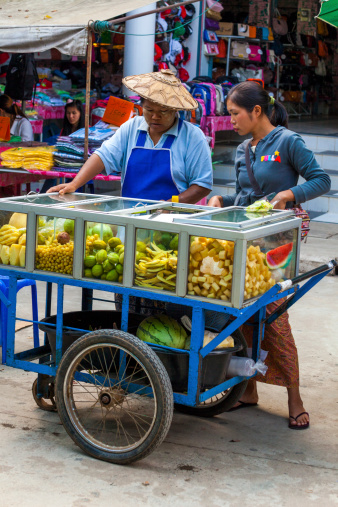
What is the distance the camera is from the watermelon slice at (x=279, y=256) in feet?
10.3

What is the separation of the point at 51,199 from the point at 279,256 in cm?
115

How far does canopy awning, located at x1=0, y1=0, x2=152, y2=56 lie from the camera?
18.8 feet

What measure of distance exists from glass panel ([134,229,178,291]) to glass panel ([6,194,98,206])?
0.56 metres

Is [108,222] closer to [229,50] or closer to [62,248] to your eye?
[62,248]

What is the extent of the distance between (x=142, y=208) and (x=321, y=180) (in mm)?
955

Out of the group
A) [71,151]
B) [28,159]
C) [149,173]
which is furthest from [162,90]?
[28,159]

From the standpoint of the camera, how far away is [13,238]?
3344mm

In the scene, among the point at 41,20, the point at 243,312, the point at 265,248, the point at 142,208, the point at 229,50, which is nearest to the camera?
the point at 243,312

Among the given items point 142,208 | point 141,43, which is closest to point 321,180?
point 142,208

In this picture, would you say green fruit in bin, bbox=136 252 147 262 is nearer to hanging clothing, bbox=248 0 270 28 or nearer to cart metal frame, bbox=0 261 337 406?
cart metal frame, bbox=0 261 337 406

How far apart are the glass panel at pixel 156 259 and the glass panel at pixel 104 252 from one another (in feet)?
0.33

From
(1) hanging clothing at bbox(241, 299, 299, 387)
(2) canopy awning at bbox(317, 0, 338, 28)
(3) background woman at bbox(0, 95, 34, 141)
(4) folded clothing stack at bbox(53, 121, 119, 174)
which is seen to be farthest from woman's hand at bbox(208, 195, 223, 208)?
(3) background woman at bbox(0, 95, 34, 141)

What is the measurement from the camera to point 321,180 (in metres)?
3.65

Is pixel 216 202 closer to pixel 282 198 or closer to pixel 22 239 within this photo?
pixel 282 198
